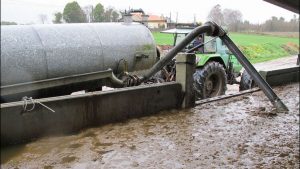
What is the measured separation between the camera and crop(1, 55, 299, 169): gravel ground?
14.8ft

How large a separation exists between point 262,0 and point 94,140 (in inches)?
158

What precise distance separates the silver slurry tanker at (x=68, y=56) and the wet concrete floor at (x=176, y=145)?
33.2 inches

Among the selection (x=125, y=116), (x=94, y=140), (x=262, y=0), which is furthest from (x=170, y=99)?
(x=262, y=0)

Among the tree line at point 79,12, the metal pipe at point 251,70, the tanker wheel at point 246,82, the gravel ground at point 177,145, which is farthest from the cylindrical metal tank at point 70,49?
the tanker wheel at point 246,82

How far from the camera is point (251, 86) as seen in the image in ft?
32.3

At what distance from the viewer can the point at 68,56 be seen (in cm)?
292

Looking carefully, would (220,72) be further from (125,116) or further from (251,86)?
(125,116)

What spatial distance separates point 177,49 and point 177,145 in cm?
198

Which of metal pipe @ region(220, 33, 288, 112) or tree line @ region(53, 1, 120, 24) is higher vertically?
tree line @ region(53, 1, 120, 24)

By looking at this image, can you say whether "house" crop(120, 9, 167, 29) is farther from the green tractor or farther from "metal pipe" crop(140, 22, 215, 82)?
the green tractor

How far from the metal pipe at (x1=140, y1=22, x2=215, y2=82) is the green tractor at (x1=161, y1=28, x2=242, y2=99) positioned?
1.11 metres

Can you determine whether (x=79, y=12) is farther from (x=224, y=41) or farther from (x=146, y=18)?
(x=224, y=41)

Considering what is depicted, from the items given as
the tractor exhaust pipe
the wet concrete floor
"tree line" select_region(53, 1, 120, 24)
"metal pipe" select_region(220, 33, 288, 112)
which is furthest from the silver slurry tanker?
"metal pipe" select_region(220, 33, 288, 112)

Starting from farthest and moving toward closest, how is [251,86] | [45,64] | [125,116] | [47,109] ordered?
[251,86], [125,116], [47,109], [45,64]
